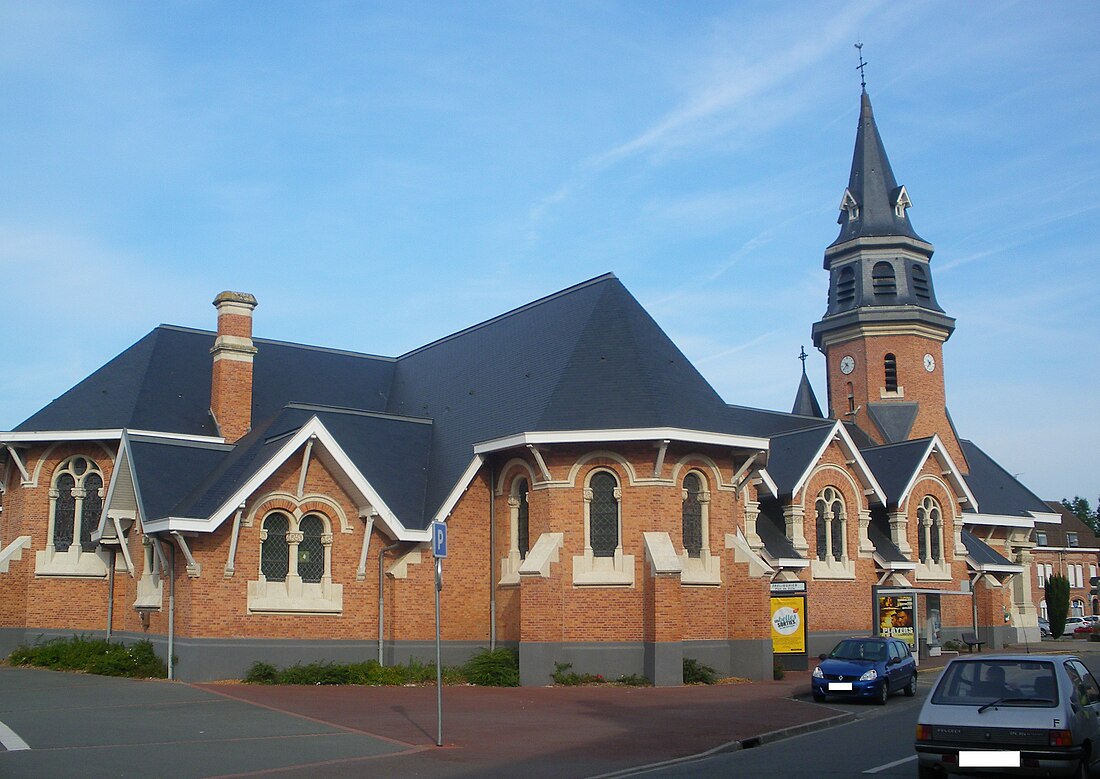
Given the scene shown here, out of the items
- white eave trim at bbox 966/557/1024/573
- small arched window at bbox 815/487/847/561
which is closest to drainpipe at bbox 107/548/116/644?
small arched window at bbox 815/487/847/561

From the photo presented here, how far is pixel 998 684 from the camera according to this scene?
11.7 meters

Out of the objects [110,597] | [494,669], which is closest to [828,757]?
[494,669]

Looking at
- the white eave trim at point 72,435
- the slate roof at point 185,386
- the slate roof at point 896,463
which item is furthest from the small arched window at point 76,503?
the slate roof at point 896,463

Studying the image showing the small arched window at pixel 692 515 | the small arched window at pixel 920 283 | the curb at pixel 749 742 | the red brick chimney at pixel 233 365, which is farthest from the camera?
the small arched window at pixel 920 283

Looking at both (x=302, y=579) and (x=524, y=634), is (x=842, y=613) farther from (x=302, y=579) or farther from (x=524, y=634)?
(x=302, y=579)

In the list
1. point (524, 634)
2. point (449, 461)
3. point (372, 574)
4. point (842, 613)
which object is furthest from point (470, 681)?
point (842, 613)

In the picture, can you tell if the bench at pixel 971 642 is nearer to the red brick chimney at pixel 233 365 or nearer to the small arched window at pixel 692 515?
the small arched window at pixel 692 515

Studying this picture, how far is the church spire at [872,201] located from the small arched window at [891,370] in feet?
18.3

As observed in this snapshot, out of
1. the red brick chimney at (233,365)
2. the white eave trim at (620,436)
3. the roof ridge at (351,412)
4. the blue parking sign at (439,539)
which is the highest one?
the red brick chimney at (233,365)

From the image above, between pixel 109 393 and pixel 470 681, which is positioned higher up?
pixel 109 393

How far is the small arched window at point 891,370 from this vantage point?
159 ft

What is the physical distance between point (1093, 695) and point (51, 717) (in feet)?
47.6

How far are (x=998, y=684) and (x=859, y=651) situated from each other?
39.7 ft

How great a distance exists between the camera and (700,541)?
26766 mm
